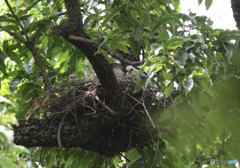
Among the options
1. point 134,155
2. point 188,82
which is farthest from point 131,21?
point 134,155

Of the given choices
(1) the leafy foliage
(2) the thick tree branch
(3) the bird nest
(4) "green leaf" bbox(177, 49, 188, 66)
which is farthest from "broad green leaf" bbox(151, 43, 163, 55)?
(3) the bird nest

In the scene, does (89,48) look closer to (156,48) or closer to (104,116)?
(104,116)

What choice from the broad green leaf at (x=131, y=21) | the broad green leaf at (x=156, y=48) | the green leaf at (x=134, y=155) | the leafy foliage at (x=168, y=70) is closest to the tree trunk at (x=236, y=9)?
the leafy foliage at (x=168, y=70)

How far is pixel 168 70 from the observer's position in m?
1.51

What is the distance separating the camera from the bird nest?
8.13 ft

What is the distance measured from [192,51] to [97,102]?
3.64 ft

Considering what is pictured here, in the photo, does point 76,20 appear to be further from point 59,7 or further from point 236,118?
point 236,118

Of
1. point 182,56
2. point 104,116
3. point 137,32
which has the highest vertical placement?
point 137,32

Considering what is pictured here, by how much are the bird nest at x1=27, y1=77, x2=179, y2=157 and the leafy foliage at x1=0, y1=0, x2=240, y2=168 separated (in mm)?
144

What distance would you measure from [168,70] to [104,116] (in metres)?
1.10

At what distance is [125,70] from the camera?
3.83 meters

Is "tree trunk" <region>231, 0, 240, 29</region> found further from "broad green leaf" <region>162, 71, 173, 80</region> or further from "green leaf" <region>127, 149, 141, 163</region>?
"green leaf" <region>127, 149, 141, 163</region>

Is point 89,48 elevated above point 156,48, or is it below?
above

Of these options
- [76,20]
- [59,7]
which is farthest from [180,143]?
[59,7]
